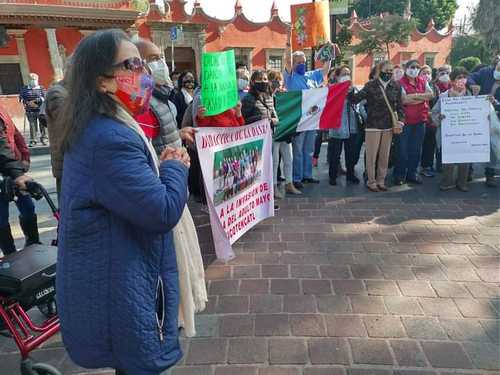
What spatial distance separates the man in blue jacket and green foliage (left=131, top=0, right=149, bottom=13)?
22.1m

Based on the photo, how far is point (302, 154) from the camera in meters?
6.53

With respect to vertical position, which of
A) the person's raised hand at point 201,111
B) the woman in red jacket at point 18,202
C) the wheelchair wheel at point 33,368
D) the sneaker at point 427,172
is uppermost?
the person's raised hand at point 201,111

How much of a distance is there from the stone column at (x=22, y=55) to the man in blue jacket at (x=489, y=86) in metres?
22.9

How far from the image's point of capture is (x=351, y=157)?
6.63 metres

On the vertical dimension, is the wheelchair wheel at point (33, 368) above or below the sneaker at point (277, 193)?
above

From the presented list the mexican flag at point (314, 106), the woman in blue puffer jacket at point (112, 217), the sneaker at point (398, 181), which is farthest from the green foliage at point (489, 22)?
the woman in blue puffer jacket at point (112, 217)

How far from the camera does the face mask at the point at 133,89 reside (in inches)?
54.0

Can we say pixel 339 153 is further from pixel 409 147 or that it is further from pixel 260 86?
pixel 260 86

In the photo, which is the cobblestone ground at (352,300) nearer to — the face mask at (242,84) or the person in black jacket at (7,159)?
the person in black jacket at (7,159)

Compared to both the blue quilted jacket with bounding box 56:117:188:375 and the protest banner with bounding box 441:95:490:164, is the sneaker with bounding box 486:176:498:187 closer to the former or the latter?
the protest banner with bounding box 441:95:490:164

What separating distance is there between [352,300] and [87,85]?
253 centimetres

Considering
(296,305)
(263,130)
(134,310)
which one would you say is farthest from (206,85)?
(134,310)

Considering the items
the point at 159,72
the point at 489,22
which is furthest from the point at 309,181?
the point at 489,22

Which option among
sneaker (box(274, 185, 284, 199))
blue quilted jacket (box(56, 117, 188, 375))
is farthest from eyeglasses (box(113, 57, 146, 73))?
sneaker (box(274, 185, 284, 199))
